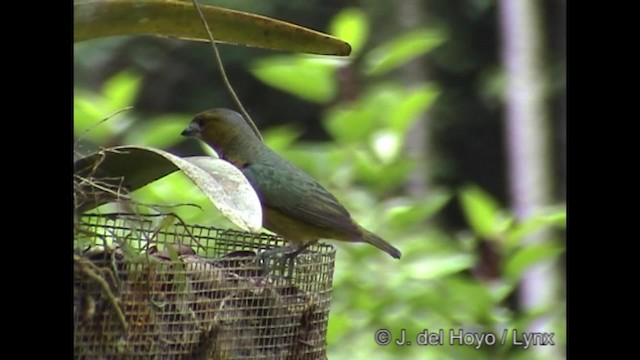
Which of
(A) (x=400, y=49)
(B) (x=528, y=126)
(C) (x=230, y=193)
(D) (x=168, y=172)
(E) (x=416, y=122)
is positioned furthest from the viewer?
(E) (x=416, y=122)

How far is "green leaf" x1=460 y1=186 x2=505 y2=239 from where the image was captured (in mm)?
1951

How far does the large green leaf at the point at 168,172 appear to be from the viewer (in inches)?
47.3

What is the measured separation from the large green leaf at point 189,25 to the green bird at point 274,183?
0.22m

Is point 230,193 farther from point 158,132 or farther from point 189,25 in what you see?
point 158,132

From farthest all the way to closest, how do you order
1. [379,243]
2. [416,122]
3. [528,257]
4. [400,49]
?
[416,122]
[400,49]
[528,257]
[379,243]

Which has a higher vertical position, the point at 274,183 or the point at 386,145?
the point at 386,145

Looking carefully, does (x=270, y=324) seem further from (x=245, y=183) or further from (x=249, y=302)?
(x=245, y=183)

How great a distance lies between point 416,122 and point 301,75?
1.26ft

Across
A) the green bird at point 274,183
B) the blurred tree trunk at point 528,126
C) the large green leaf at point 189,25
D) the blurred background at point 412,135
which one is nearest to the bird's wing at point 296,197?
the green bird at point 274,183

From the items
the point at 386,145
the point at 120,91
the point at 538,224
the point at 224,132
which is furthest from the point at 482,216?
the point at 120,91

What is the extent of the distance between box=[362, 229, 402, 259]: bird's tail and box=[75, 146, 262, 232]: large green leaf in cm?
45

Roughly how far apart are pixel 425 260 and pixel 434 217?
21cm

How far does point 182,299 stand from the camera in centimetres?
127
